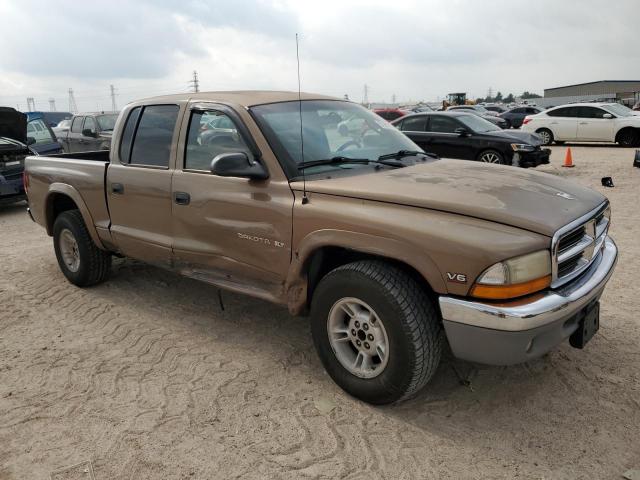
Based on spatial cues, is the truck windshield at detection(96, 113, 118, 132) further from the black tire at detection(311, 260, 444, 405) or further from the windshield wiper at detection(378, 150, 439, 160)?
the black tire at detection(311, 260, 444, 405)

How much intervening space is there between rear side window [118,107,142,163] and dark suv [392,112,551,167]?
8473 millimetres

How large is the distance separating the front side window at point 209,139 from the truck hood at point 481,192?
27.3 inches

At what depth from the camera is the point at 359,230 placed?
295 centimetres

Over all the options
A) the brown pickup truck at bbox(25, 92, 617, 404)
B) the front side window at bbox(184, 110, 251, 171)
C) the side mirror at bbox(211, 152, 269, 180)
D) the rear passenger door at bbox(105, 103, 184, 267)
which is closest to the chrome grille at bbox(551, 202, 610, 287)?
the brown pickup truck at bbox(25, 92, 617, 404)

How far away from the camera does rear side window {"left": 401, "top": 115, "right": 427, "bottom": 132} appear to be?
12422mm

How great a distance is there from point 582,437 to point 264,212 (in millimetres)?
2243

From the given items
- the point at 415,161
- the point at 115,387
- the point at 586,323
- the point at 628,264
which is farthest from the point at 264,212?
the point at 628,264

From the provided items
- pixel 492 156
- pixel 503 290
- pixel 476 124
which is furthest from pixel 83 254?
pixel 476 124

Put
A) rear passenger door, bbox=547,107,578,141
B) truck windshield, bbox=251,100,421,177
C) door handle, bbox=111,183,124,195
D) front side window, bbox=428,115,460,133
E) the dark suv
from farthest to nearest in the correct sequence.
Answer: rear passenger door, bbox=547,107,578,141 → front side window, bbox=428,115,460,133 → the dark suv → door handle, bbox=111,183,124,195 → truck windshield, bbox=251,100,421,177

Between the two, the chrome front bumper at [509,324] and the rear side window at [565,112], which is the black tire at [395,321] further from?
the rear side window at [565,112]

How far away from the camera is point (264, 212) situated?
3391 mm

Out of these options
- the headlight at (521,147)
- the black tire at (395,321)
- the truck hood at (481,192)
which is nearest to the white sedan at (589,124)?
the headlight at (521,147)

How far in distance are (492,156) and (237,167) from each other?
31.0 feet

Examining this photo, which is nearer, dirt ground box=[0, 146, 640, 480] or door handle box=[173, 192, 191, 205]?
dirt ground box=[0, 146, 640, 480]
